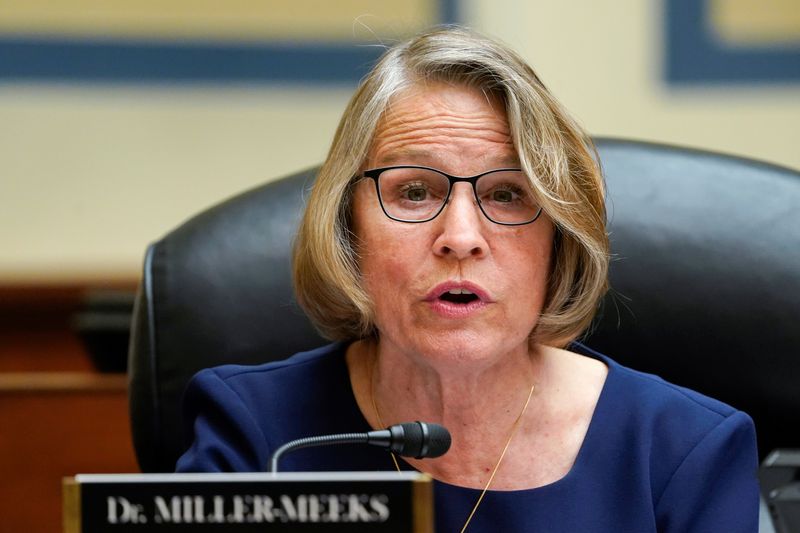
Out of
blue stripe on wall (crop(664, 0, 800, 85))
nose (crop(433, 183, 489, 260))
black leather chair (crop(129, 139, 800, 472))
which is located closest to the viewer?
nose (crop(433, 183, 489, 260))

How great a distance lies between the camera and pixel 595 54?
3299 millimetres

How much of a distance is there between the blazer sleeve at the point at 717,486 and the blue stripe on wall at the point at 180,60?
191 cm

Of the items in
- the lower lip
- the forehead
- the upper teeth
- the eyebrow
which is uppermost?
the forehead

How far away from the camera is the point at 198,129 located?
10.4ft

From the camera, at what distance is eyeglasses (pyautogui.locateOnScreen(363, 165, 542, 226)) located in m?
1.40

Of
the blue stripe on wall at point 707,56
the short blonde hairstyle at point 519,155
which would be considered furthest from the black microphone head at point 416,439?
the blue stripe on wall at point 707,56

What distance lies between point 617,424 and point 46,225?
6.76 ft

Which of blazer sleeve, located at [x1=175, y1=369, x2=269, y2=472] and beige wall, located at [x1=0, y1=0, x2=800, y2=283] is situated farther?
beige wall, located at [x1=0, y1=0, x2=800, y2=283]

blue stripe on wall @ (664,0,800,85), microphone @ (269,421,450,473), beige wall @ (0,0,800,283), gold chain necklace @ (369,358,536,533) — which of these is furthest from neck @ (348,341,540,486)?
blue stripe on wall @ (664,0,800,85)

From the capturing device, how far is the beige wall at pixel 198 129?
10.1ft

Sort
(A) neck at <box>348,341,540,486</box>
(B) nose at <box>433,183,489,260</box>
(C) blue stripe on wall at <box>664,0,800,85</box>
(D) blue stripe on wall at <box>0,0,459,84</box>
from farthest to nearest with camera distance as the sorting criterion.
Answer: (C) blue stripe on wall at <box>664,0,800,85</box> < (D) blue stripe on wall at <box>0,0,459,84</box> < (A) neck at <box>348,341,540,486</box> < (B) nose at <box>433,183,489,260</box>

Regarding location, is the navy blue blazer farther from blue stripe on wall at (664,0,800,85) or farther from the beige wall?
blue stripe on wall at (664,0,800,85)

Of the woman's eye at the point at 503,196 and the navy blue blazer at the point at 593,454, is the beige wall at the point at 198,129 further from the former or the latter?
the woman's eye at the point at 503,196

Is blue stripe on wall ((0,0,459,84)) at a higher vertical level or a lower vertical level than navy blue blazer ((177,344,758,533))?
higher
